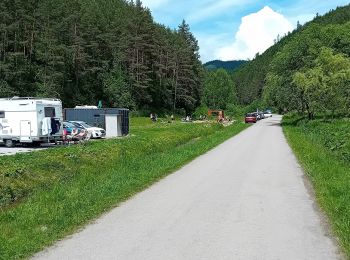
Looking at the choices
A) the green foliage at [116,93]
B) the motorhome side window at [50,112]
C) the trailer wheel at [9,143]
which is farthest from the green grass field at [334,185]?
the green foliage at [116,93]

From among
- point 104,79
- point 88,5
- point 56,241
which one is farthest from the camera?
point 88,5

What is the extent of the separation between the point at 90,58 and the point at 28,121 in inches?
1860

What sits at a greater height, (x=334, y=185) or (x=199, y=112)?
(x=199, y=112)

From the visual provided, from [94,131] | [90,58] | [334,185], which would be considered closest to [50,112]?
[94,131]

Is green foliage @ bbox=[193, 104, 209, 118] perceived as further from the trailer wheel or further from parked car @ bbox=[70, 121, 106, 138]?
the trailer wheel

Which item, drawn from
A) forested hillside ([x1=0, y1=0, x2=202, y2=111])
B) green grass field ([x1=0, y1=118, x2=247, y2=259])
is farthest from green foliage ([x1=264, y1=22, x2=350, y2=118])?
green grass field ([x1=0, y1=118, x2=247, y2=259])

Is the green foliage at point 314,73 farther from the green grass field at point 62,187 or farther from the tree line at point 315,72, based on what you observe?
the green grass field at point 62,187

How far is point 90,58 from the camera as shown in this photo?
72688 mm

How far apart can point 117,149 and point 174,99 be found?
74.8m

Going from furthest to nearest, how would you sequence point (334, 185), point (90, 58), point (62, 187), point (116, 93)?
point (116, 93) < point (90, 58) < point (62, 187) < point (334, 185)

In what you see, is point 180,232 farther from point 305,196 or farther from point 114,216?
point 305,196

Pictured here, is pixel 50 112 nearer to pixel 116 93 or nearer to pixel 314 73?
pixel 314 73

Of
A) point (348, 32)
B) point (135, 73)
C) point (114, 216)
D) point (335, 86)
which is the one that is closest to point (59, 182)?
point (114, 216)

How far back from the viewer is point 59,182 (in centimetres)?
1500
